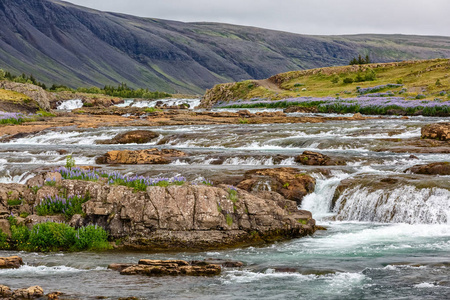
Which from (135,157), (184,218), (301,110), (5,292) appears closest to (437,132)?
(135,157)

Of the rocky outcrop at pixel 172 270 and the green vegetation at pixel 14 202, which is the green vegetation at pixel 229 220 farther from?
the green vegetation at pixel 14 202

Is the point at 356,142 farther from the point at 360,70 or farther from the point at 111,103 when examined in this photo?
the point at 111,103

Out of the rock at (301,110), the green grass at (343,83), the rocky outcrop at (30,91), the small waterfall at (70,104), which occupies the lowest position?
the rock at (301,110)

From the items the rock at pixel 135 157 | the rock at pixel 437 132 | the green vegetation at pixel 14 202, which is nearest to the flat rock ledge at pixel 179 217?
the green vegetation at pixel 14 202

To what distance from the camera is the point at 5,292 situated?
10750 mm

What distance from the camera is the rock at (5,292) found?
Result: 10624 millimetres

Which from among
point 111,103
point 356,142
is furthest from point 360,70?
point 356,142

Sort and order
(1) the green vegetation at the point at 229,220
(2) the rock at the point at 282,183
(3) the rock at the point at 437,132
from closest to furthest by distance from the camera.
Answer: (1) the green vegetation at the point at 229,220 → (2) the rock at the point at 282,183 → (3) the rock at the point at 437,132

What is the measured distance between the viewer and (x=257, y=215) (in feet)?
55.8

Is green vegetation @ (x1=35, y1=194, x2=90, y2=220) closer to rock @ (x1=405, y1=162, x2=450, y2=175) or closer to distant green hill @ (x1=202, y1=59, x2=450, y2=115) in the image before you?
rock @ (x1=405, y1=162, x2=450, y2=175)

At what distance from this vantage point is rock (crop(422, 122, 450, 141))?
36341mm

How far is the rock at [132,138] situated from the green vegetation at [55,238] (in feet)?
98.6

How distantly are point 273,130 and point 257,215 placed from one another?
3085 cm

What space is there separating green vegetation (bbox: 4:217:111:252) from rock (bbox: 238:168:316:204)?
321 inches
